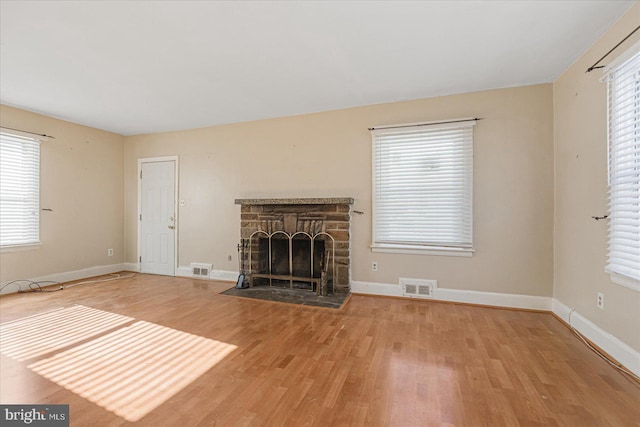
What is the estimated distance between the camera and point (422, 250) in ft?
12.1

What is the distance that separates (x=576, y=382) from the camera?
1.92 metres

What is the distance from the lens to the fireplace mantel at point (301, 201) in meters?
3.83

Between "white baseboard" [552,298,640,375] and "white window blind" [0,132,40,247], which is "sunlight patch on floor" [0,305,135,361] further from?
"white baseboard" [552,298,640,375]

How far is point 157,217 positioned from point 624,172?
6319mm

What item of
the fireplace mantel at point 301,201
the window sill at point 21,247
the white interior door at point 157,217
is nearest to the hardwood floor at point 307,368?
the window sill at point 21,247

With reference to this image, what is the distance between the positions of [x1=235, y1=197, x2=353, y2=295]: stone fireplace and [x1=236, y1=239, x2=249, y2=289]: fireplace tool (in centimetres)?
4

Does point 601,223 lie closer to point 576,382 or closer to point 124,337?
point 576,382

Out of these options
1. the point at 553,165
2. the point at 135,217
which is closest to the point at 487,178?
the point at 553,165

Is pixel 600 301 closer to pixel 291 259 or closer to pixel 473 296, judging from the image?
pixel 473 296

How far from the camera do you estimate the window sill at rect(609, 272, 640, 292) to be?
199 centimetres

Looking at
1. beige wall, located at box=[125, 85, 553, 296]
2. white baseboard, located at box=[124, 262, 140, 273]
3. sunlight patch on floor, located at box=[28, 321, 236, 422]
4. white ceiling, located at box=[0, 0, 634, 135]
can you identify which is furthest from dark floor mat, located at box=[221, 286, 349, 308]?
white ceiling, located at box=[0, 0, 634, 135]

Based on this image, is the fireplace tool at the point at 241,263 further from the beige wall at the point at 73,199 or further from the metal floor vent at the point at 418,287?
the beige wall at the point at 73,199

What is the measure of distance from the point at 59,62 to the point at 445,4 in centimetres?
362

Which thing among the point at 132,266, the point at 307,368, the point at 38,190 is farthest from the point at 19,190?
the point at 307,368
